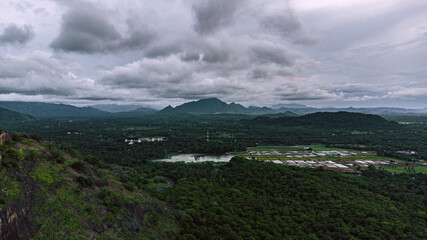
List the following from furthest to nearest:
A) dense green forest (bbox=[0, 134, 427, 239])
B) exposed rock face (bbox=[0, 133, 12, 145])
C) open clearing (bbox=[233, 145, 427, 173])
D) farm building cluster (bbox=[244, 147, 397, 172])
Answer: farm building cluster (bbox=[244, 147, 397, 172]) < open clearing (bbox=[233, 145, 427, 173]) < exposed rock face (bbox=[0, 133, 12, 145]) < dense green forest (bbox=[0, 134, 427, 239])

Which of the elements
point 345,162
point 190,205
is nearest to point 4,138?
point 190,205

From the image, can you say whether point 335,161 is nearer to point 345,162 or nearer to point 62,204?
point 345,162

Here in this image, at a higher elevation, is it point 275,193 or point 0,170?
point 0,170

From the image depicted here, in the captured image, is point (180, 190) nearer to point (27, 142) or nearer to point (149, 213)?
point (149, 213)

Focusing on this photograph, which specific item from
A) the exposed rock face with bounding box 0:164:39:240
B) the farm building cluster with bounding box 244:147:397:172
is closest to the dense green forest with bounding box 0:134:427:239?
the exposed rock face with bounding box 0:164:39:240

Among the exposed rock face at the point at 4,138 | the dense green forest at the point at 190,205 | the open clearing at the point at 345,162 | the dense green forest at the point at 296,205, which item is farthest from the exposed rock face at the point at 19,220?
the open clearing at the point at 345,162

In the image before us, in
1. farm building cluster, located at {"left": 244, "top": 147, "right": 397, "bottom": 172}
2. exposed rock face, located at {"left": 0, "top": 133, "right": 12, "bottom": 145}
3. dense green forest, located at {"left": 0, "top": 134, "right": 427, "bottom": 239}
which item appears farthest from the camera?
farm building cluster, located at {"left": 244, "top": 147, "right": 397, "bottom": 172}

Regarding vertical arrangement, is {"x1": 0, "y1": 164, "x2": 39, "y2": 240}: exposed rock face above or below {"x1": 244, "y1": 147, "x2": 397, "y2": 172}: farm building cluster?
above

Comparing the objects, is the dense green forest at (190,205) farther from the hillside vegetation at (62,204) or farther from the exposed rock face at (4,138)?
the exposed rock face at (4,138)

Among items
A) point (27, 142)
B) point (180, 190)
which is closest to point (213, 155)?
point (180, 190)

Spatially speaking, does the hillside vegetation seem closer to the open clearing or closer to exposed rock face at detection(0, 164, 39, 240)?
exposed rock face at detection(0, 164, 39, 240)

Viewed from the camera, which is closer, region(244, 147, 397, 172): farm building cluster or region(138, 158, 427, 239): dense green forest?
region(138, 158, 427, 239): dense green forest
